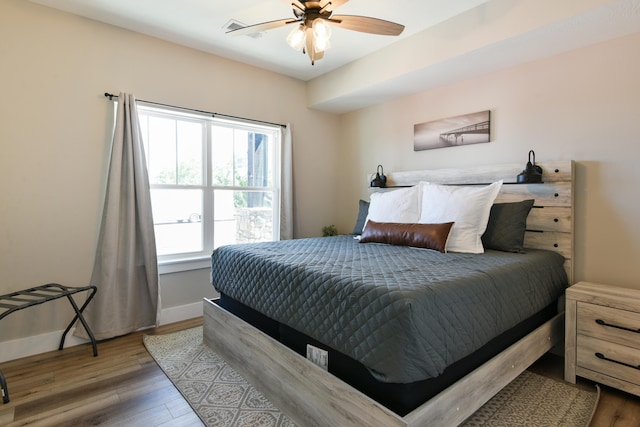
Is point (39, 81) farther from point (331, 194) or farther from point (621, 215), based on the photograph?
point (621, 215)

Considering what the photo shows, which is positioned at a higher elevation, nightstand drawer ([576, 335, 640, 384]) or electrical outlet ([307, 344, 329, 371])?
electrical outlet ([307, 344, 329, 371])

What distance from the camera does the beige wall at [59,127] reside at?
2357 millimetres

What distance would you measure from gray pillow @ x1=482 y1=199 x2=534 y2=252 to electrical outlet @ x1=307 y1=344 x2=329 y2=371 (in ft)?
5.08

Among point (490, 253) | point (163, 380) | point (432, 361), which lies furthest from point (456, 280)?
point (163, 380)

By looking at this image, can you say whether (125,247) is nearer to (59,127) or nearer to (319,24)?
(59,127)

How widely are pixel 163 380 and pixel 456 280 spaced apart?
6.14 ft

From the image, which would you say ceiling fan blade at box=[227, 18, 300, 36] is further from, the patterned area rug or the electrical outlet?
the patterned area rug

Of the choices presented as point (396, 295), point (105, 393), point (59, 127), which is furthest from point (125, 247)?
point (396, 295)

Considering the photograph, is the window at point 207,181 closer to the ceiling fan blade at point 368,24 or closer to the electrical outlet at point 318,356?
the ceiling fan blade at point 368,24

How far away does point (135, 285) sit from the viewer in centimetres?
280

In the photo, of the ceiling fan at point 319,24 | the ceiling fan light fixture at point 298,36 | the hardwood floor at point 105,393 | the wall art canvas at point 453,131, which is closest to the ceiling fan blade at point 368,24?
the ceiling fan at point 319,24

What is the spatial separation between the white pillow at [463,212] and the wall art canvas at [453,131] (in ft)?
2.09

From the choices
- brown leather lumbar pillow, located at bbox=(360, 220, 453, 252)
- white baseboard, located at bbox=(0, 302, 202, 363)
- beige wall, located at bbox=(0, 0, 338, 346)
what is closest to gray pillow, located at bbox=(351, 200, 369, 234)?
brown leather lumbar pillow, located at bbox=(360, 220, 453, 252)

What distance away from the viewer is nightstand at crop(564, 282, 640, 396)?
71.2 inches
